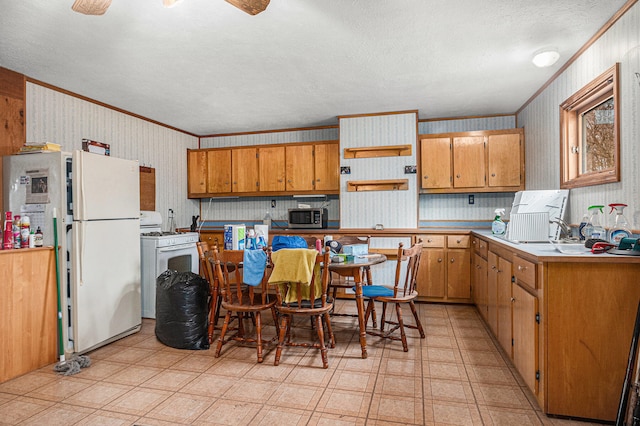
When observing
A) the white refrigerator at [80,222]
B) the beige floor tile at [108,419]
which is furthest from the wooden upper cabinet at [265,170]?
the beige floor tile at [108,419]

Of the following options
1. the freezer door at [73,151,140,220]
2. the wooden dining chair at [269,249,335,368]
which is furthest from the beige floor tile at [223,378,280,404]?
the freezer door at [73,151,140,220]

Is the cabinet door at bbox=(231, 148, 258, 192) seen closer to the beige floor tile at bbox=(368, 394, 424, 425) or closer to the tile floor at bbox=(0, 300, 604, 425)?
the tile floor at bbox=(0, 300, 604, 425)

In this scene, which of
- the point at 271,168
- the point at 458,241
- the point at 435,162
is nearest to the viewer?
the point at 458,241

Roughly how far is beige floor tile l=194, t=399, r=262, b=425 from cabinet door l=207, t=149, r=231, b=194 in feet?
12.9

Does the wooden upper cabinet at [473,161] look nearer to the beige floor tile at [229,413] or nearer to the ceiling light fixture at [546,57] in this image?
the ceiling light fixture at [546,57]

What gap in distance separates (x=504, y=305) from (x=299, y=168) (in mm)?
3383

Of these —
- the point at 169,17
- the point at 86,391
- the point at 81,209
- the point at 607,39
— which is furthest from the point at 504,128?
the point at 86,391

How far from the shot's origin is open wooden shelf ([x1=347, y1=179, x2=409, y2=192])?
467 centimetres

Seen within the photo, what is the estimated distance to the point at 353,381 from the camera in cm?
235

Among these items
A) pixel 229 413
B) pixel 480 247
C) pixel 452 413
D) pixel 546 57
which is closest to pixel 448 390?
pixel 452 413

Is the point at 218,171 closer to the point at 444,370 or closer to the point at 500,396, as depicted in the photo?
the point at 444,370

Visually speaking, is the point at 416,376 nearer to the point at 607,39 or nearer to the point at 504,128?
the point at 607,39

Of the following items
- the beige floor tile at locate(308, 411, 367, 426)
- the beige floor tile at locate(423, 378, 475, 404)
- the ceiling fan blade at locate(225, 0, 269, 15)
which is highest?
the ceiling fan blade at locate(225, 0, 269, 15)

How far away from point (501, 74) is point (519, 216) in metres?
1.60
